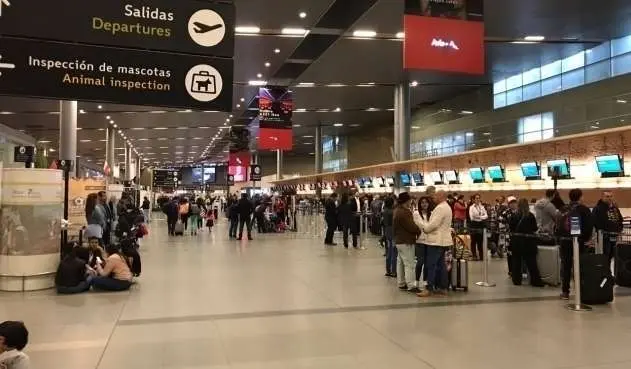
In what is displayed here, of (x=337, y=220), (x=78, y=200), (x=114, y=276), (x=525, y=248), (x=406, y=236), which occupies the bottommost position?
(x=114, y=276)

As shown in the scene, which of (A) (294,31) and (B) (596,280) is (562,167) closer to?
(A) (294,31)

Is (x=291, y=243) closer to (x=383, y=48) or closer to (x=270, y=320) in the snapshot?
(x=383, y=48)

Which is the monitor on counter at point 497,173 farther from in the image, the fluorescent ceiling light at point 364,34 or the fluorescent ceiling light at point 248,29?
the fluorescent ceiling light at point 248,29

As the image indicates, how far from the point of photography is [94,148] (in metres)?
46.8

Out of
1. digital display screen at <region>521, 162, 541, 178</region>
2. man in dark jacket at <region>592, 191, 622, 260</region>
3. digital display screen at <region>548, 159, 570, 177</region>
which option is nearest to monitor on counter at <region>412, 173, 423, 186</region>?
digital display screen at <region>521, 162, 541, 178</region>

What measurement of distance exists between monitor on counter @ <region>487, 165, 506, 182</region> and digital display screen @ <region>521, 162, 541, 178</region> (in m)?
1.37

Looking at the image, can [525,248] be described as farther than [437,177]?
No

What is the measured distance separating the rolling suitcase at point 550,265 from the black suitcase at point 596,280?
56.6 inches

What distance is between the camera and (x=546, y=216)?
988cm

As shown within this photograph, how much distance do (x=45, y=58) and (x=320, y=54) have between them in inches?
592

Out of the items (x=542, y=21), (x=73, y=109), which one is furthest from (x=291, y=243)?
(x=542, y=21)

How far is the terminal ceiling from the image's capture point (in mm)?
14484

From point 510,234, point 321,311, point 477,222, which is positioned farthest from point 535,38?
point 321,311

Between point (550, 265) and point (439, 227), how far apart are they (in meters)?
2.44
